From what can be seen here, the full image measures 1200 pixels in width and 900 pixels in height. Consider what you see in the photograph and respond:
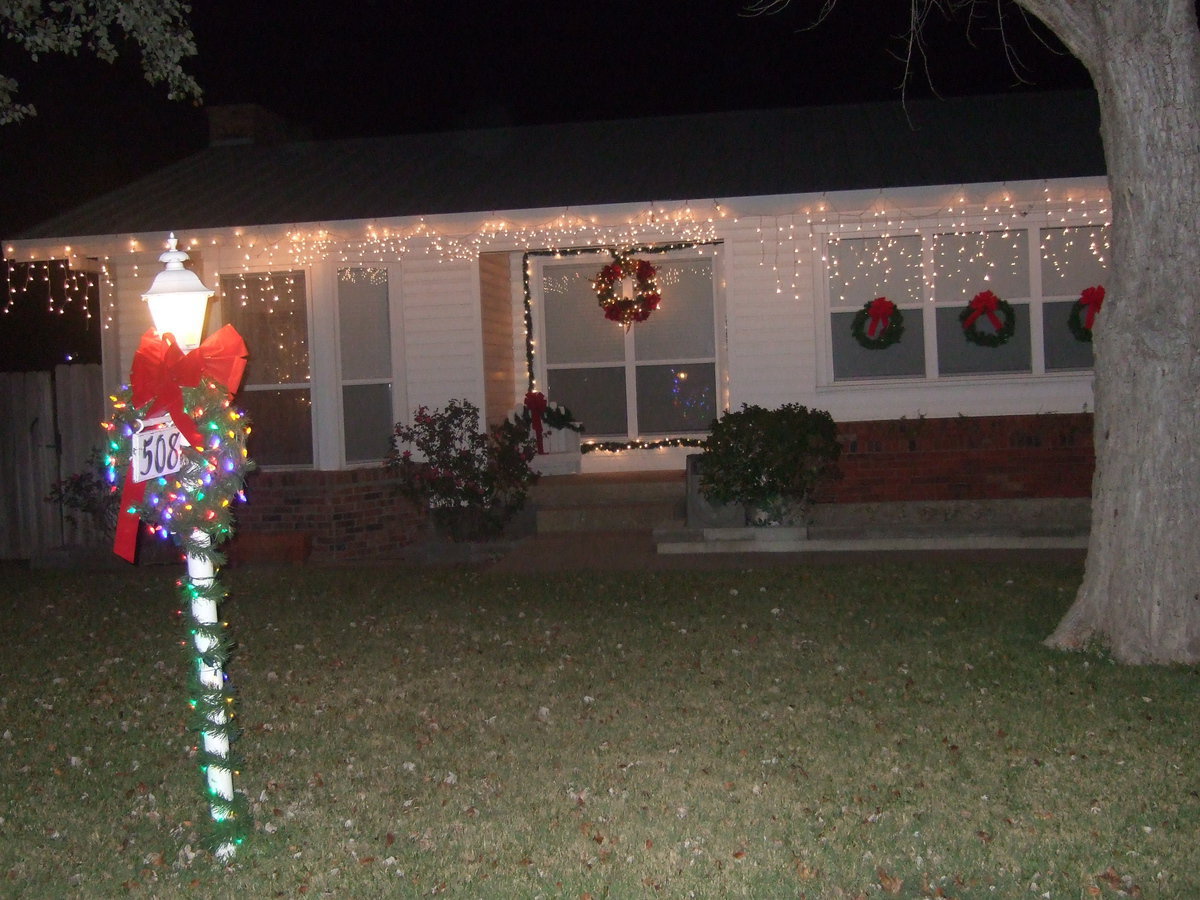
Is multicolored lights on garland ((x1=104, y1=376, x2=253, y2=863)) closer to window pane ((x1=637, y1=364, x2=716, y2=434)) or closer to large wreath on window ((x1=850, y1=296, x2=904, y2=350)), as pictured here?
large wreath on window ((x1=850, y1=296, x2=904, y2=350))

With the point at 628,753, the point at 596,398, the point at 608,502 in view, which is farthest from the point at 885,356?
the point at 628,753

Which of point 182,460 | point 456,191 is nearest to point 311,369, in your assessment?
point 456,191

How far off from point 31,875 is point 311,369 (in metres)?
8.51

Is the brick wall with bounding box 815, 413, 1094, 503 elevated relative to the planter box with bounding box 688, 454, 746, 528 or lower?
elevated

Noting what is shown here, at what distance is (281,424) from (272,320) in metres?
1.09

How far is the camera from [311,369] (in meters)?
12.7

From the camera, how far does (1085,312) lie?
1167cm

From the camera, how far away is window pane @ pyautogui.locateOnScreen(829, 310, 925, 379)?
39.8 feet

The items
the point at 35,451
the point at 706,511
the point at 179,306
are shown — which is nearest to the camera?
the point at 179,306

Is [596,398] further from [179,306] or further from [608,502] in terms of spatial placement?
[179,306]

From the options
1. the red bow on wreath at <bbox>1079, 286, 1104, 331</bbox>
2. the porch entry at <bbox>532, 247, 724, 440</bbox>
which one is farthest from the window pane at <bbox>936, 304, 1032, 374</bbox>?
the porch entry at <bbox>532, 247, 724, 440</bbox>

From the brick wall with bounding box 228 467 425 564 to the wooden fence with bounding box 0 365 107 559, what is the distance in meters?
2.51

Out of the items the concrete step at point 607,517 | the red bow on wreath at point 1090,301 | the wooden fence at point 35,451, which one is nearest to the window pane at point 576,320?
the concrete step at point 607,517

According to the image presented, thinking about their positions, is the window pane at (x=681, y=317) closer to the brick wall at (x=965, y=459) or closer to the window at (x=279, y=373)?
the brick wall at (x=965, y=459)
